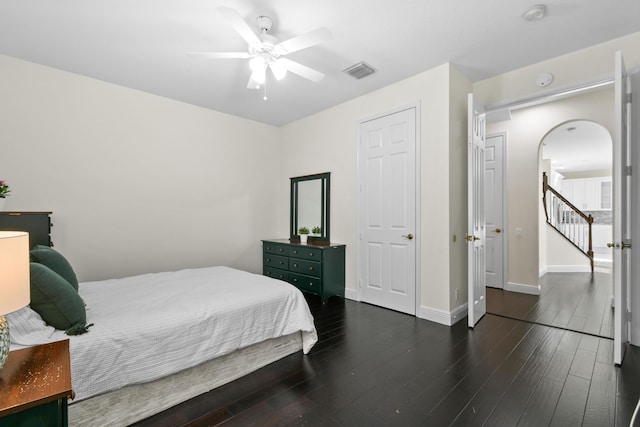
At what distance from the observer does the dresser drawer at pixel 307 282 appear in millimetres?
4031

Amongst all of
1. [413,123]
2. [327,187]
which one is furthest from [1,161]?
[413,123]

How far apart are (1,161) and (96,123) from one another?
37.7 inches

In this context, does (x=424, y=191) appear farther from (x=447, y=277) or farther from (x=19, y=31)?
(x=19, y=31)

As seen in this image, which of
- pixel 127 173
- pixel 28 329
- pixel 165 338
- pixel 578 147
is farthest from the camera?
pixel 578 147

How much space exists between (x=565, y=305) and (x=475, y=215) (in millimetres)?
2000

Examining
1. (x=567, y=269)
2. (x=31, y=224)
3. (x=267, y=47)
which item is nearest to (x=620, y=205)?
(x=267, y=47)

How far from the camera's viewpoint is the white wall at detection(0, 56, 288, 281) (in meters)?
3.16

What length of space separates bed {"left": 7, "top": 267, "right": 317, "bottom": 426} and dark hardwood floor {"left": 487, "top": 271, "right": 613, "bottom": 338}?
109 inches

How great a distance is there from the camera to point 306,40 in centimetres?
225

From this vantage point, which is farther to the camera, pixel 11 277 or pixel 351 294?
pixel 351 294

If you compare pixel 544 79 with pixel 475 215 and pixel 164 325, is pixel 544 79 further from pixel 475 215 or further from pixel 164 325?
pixel 164 325

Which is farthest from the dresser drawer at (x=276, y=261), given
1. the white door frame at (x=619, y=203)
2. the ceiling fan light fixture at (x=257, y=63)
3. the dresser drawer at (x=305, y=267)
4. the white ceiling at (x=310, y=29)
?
the white door frame at (x=619, y=203)

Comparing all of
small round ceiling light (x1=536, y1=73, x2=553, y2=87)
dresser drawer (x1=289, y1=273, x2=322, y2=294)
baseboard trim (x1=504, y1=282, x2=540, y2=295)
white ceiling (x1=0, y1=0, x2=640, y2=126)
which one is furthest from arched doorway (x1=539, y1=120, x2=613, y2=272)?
dresser drawer (x1=289, y1=273, x2=322, y2=294)

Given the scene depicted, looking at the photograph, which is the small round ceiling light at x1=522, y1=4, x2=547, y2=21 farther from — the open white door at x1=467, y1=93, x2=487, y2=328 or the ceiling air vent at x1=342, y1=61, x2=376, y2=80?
the ceiling air vent at x1=342, y1=61, x2=376, y2=80
